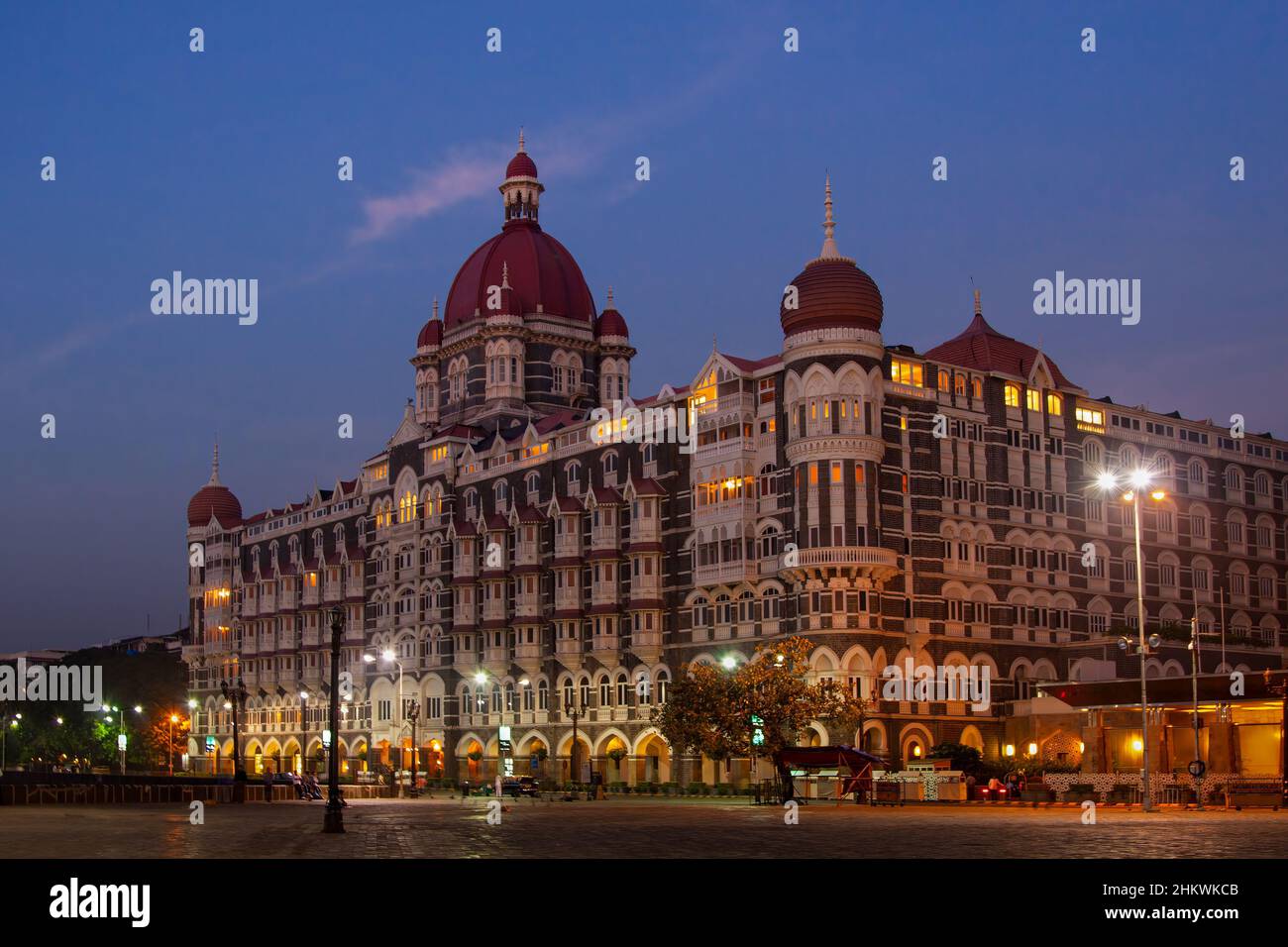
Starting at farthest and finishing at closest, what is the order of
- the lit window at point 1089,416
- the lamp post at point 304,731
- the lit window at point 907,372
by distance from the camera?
the lamp post at point 304,731 < the lit window at point 1089,416 < the lit window at point 907,372

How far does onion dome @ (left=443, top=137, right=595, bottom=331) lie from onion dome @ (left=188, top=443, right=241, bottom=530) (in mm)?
39617

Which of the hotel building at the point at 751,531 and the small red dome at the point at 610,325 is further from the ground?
the small red dome at the point at 610,325

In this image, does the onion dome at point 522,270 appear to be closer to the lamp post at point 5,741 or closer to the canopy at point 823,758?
the canopy at point 823,758

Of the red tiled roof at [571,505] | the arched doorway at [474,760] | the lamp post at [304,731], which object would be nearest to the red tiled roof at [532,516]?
the red tiled roof at [571,505]

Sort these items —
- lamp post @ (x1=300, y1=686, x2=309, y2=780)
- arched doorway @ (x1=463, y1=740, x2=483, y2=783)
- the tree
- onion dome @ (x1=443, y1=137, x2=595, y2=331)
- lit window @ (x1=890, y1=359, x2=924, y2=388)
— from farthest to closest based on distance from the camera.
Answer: lamp post @ (x1=300, y1=686, x2=309, y2=780) → onion dome @ (x1=443, y1=137, x2=595, y2=331) → arched doorway @ (x1=463, y1=740, x2=483, y2=783) → lit window @ (x1=890, y1=359, x2=924, y2=388) → the tree

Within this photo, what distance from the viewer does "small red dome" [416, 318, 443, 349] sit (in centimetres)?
12338

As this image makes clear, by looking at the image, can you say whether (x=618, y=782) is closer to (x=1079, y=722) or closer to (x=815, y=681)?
(x=815, y=681)

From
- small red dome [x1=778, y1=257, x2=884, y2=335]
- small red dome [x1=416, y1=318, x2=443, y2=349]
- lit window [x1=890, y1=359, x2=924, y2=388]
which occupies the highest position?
small red dome [x1=416, y1=318, x2=443, y2=349]

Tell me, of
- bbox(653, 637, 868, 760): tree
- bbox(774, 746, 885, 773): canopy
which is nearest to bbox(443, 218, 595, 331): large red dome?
bbox(653, 637, 868, 760): tree

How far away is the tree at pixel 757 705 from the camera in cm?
7238

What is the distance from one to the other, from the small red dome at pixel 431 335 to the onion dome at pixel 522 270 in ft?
2.42

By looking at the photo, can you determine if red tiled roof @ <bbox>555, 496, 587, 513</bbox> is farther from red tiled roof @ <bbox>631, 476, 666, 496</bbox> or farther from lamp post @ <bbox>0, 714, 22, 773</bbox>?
lamp post @ <bbox>0, 714, 22, 773</bbox>
